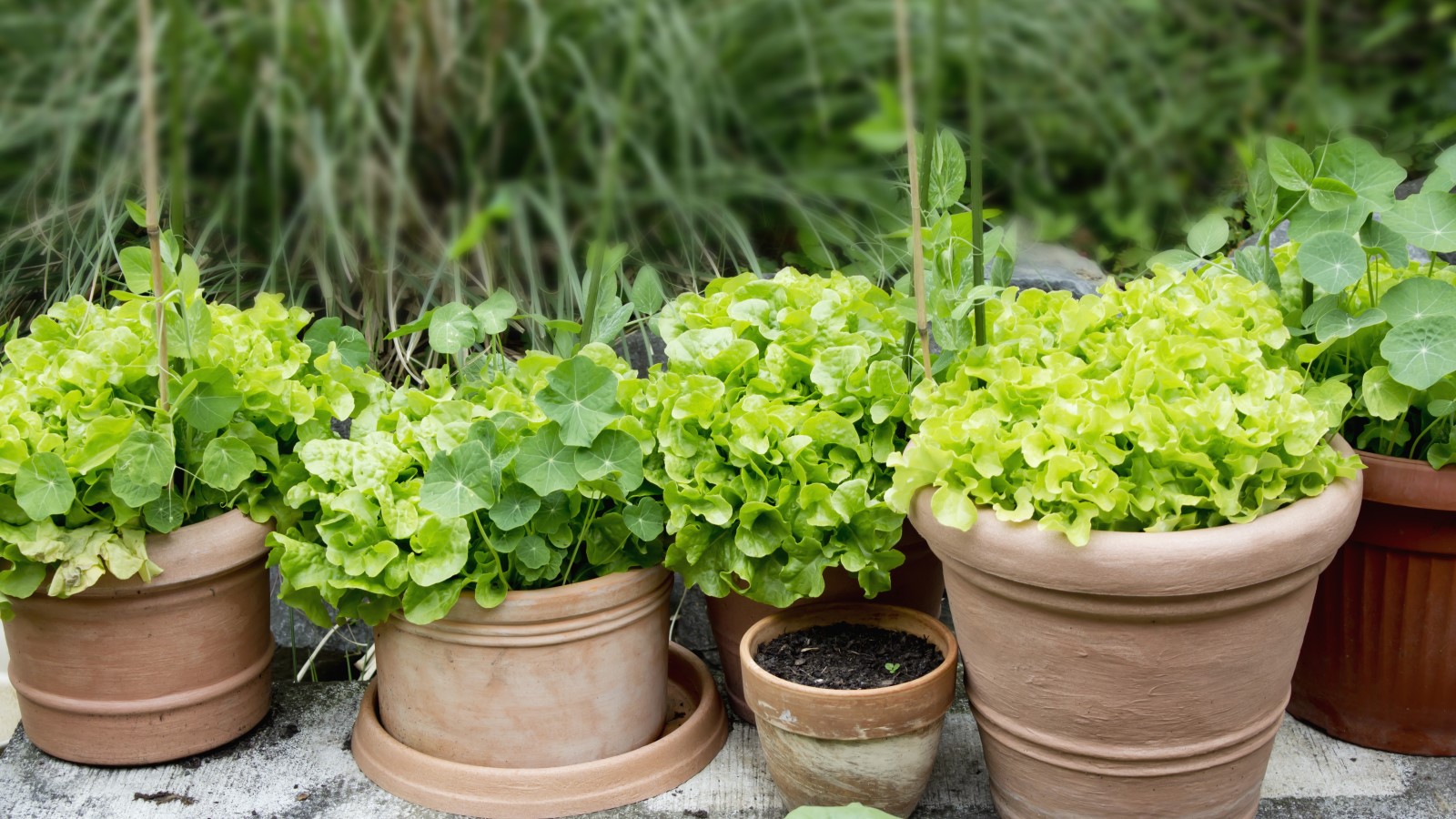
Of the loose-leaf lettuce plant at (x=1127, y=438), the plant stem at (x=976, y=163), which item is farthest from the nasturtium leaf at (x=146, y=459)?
the plant stem at (x=976, y=163)

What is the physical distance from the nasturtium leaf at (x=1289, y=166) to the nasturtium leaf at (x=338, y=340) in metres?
1.23

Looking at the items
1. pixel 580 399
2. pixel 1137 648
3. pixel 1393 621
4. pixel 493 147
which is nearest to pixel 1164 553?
pixel 1137 648

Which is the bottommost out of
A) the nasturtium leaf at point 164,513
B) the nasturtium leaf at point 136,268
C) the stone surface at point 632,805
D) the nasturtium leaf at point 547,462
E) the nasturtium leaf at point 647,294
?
the stone surface at point 632,805

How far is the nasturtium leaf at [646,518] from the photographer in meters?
1.45

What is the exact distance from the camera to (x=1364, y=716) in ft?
5.14

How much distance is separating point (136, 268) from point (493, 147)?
116 cm

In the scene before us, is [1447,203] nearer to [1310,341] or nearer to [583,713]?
[1310,341]

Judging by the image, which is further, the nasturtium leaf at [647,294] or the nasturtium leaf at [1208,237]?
the nasturtium leaf at [647,294]

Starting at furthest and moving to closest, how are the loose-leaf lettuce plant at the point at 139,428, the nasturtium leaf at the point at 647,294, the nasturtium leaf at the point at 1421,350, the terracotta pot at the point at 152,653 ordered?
the nasturtium leaf at the point at 647,294, the terracotta pot at the point at 152,653, the loose-leaf lettuce plant at the point at 139,428, the nasturtium leaf at the point at 1421,350

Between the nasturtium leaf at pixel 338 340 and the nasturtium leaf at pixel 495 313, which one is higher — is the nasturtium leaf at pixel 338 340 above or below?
below

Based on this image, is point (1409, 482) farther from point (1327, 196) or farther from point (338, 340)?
point (338, 340)

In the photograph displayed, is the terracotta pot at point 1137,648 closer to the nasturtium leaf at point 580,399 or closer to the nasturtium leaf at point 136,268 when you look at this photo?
the nasturtium leaf at point 580,399

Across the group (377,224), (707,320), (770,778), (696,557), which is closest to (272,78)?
(377,224)

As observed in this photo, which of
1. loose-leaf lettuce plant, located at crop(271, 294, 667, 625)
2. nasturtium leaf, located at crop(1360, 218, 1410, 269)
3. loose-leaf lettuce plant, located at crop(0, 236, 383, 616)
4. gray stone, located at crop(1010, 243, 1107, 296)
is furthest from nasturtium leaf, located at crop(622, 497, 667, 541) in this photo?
gray stone, located at crop(1010, 243, 1107, 296)
